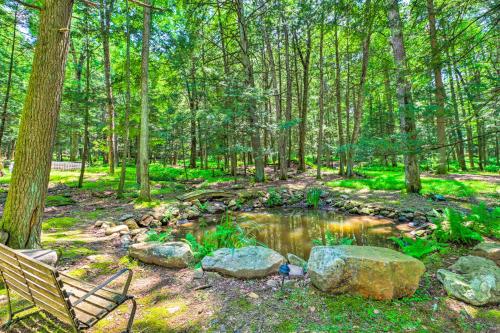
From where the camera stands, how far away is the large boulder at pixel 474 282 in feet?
7.89

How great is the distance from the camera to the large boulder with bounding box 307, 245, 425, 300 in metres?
2.44

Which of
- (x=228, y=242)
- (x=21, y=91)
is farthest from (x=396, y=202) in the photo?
(x=21, y=91)

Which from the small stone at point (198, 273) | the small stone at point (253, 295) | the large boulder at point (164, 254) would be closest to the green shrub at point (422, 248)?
the small stone at point (253, 295)

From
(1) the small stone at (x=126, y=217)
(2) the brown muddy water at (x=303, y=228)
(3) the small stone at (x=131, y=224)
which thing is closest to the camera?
(2) the brown muddy water at (x=303, y=228)

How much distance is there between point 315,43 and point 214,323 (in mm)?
19232

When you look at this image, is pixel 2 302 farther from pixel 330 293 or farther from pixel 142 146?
pixel 142 146

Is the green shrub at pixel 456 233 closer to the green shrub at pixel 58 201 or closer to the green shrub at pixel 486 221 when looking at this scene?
the green shrub at pixel 486 221

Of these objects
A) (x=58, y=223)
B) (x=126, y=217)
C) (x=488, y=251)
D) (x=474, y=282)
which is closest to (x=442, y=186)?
(x=488, y=251)

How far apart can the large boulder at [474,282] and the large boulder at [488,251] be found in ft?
2.23

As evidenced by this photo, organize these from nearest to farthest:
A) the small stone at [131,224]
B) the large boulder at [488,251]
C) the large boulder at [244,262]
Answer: the large boulder at [244,262], the large boulder at [488,251], the small stone at [131,224]

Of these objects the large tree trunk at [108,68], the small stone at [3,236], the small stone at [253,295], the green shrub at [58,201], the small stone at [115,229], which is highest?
the large tree trunk at [108,68]

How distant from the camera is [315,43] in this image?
17.7 meters

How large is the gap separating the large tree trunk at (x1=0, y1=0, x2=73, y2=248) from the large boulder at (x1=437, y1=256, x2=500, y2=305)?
4878mm

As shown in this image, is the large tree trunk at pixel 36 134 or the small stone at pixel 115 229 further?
the small stone at pixel 115 229
